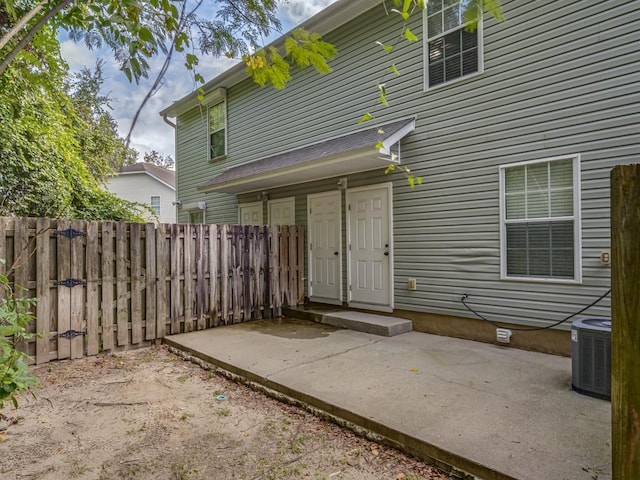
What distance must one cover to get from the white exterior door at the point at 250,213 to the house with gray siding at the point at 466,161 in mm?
932

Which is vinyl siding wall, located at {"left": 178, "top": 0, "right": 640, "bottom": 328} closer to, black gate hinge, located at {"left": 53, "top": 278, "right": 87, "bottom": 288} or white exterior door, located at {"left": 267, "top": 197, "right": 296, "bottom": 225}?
white exterior door, located at {"left": 267, "top": 197, "right": 296, "bottom": 225}

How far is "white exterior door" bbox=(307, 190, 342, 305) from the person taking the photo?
23.5ft

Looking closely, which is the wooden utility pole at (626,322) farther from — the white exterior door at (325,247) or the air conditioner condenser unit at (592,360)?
the white exterior door at (325,247)

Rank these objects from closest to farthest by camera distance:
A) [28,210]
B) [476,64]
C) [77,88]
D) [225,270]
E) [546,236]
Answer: [546,236]
[476,64]
[225,270]
[28,210]
[77,88]

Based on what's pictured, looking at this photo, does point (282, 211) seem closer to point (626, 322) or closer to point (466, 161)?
point (466, 161)

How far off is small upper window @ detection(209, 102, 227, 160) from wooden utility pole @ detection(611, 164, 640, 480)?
32.2 feet

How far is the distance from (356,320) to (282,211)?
352cm

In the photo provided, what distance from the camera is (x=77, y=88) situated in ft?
51.5

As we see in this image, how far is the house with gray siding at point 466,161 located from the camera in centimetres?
429

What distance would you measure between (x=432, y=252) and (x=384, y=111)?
8.44 ft

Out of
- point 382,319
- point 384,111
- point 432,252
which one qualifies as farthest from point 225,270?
point 384,111

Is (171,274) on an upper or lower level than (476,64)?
lower

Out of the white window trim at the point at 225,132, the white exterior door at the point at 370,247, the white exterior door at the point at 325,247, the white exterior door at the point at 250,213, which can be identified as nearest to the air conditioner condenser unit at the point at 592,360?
the white exterior door at the point at 370,247

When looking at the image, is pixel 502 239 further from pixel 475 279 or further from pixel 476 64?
pixel 476 64
